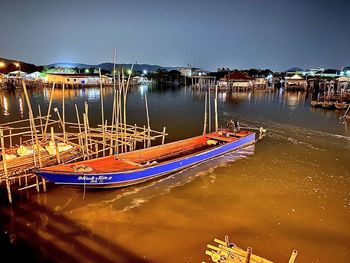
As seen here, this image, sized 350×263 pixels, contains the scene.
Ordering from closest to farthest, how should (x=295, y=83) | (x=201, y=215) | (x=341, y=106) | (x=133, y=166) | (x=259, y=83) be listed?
(x=201, y=215), (x=133, y=166), (x=341, y=106), (x=259, y=83), (x=295, y=83)

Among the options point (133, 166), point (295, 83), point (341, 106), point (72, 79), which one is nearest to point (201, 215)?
point (133, 166)

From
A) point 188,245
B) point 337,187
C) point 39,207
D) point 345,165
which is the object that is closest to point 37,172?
point 39,207

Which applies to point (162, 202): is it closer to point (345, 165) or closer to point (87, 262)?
point (87, 262)

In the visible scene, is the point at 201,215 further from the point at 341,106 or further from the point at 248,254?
the point at 341,106

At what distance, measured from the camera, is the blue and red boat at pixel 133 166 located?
8.96m

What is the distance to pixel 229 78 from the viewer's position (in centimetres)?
5994

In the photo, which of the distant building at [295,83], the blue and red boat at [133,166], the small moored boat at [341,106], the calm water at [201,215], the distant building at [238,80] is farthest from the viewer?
the distant building at [295,83]

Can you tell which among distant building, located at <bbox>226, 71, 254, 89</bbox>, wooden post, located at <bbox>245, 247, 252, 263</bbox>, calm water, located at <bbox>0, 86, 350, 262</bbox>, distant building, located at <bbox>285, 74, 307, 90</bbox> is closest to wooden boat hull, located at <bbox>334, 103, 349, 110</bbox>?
calm water, located at <bbox>0, 86, 350, 262</bbox>

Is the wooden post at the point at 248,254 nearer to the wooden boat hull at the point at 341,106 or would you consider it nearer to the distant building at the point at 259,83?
the wooden boat hull at the point at 341,106

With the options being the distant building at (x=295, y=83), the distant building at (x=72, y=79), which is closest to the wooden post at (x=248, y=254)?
the distant building at (x=72, y=79)

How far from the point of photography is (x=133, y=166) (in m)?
10.3

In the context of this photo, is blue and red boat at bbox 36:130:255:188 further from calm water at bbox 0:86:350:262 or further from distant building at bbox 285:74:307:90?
distant building at bbox 285:74:307:90

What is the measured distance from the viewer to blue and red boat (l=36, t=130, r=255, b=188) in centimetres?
896

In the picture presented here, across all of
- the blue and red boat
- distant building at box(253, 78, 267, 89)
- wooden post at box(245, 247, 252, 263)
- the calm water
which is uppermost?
distant building at box(253, 78, 267, 89)
